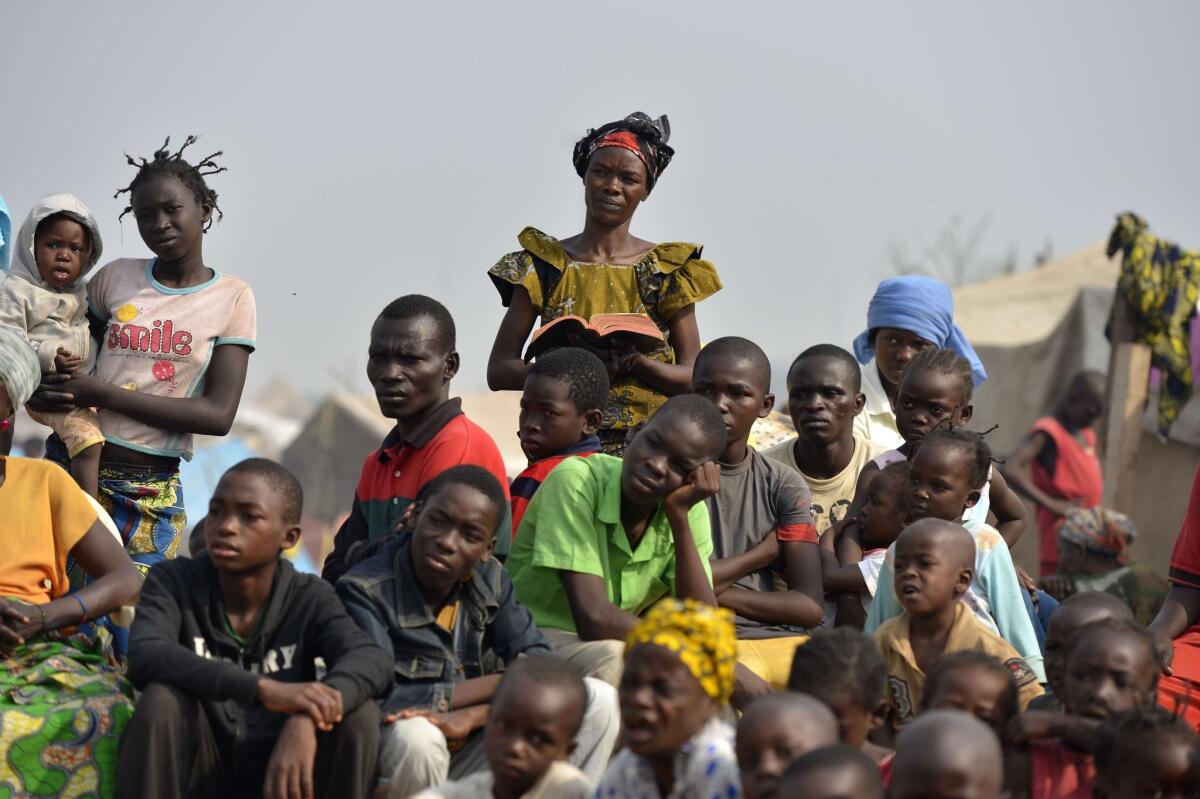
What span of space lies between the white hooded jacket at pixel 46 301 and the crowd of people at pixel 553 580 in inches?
0.5

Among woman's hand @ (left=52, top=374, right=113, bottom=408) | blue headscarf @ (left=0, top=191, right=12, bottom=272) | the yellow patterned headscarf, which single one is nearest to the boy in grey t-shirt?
the yellow patterned headscarf

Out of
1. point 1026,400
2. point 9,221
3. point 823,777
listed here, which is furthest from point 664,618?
point 1026,400

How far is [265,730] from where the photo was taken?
184 inches

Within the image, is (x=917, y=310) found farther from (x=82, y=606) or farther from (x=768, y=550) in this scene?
(x=82, y=606)

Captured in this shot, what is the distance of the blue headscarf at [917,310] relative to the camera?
7375 mm

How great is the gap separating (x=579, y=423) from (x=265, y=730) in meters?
1.82

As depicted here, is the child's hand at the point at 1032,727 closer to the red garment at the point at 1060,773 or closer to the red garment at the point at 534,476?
the red garment at the point at 1060,773

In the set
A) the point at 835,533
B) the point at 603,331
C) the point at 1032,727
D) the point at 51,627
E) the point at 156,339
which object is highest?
the point at 603,331

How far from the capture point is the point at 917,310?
738cm

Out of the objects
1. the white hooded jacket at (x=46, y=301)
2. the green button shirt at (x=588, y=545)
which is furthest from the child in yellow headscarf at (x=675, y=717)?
the white hooded jacket at (x=46, y=301)

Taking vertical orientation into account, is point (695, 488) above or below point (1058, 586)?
above

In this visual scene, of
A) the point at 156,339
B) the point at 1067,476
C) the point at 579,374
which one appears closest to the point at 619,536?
the point at 579,374

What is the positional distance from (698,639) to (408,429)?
6.32 ft

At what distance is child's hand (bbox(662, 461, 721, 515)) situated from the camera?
17.2ft
